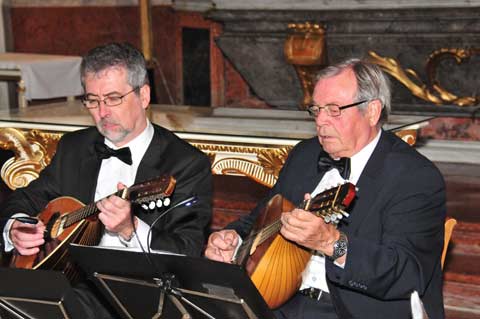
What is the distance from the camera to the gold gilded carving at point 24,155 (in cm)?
517

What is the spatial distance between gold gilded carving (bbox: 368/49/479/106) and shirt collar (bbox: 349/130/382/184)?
3.83 m

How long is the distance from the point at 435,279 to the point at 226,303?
845 millimetres

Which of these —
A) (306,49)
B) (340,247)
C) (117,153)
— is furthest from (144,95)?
(306,49)

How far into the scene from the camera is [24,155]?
5.18 meters

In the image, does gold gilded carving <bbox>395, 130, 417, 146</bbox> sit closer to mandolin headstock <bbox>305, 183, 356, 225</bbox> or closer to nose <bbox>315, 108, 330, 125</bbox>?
nose <bbox>315, 108, 330, 125</bbox>

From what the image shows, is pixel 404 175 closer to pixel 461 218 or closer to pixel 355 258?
pixel 355 258

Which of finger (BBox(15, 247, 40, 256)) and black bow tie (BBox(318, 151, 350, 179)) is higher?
black bow tie (BBox(318, 151, 350, 179))

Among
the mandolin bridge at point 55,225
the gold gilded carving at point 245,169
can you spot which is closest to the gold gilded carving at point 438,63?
the gold gilded carving at point 245,169

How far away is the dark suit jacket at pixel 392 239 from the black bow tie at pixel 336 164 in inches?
3.1

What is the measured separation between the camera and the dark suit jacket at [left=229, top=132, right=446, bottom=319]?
3.05 metres

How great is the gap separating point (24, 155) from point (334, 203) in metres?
2.75

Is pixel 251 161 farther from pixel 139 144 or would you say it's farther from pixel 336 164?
pixel 336 164

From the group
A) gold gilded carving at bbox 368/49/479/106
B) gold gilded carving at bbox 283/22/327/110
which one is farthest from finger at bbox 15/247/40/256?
gold gilded carving at bbox 368/49/479/106

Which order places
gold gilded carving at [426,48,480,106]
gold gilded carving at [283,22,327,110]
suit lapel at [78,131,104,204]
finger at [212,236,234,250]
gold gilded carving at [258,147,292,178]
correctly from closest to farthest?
finger at [212,236,234,250] → suit lapel at [78,131,104,204] → gold gilded carving at [258,147,292,178] → gold gilded carving at [426,48,480,106] → gold gilded carving at [283,22,327,110]
